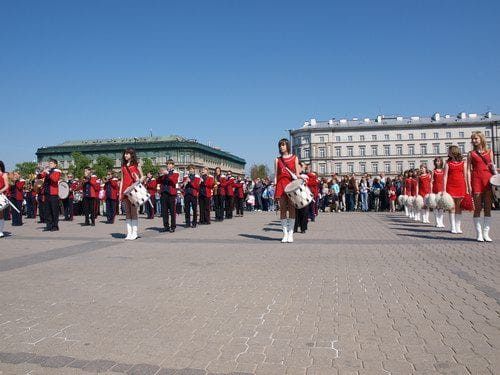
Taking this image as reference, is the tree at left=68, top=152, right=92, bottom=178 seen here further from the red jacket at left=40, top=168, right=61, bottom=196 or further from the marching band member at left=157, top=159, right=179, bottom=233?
the marching band member at left=157, top=159, right=179, bottom=233

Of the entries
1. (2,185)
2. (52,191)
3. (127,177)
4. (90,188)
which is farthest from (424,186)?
(2,185)

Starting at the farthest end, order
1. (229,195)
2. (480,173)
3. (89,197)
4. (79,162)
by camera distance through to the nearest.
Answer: (79,162)
(229,195)
(89,197)
(480,173)

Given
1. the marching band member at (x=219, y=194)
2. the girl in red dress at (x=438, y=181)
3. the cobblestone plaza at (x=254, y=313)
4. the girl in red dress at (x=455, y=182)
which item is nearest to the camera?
the cobblestone plaza at (x=254, y=313)

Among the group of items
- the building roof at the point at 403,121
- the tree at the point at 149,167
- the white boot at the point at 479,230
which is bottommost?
the white boot at the point at 479,230

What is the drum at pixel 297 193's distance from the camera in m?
10.2

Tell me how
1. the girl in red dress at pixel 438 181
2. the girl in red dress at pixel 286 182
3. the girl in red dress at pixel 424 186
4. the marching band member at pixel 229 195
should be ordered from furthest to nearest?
the marching band member at pixel 229 195, the girl in red dress at pixel 424 186, the girl in red dress at pixel 438 181, the girl in red dress at pixel 286 182

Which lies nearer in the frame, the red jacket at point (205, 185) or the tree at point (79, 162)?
the red jacket at point (205, 185)

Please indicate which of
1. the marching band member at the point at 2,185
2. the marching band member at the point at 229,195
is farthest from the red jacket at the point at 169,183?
the marching band member at the point at 229,195

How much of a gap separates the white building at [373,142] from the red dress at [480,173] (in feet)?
381

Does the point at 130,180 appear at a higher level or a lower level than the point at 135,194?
higher

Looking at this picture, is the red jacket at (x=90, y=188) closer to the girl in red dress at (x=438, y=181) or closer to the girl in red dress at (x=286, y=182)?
the girl in red dress at (x=286, y=182)

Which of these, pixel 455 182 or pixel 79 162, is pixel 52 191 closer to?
pixel 455 182

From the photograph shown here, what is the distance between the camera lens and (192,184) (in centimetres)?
1639

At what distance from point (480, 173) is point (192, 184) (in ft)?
31.6
